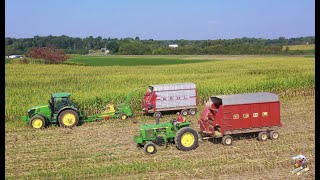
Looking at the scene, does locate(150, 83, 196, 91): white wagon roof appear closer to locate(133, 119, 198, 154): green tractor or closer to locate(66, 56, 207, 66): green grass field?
locate(133, 119, 198, 154): green tractor

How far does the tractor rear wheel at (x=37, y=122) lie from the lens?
1664 cm

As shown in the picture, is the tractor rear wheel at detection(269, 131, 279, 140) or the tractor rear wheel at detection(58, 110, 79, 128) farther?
the tractor rear wheel at detection(58, 110, 79, 128)

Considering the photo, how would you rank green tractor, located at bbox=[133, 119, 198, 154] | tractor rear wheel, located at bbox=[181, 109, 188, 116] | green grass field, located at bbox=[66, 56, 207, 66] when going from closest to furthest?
green tractor, located at bbox=[133, 119, 198, 154], tractor rear wheel, located at bbox=[181, 109, 188, 116], green grass field, located at bbox=[66, 56, 207, 66]

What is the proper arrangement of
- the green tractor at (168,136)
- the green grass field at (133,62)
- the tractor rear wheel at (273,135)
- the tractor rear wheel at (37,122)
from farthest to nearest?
the green grass field at (133,62) < the tractor rear wheel at (37,122) < the tractor rear wheel at (273,135) < the green tractor at (168,136)

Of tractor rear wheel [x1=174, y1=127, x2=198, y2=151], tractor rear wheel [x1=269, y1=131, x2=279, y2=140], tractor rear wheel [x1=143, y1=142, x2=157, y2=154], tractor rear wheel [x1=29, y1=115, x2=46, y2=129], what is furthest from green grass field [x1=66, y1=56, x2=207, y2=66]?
tractor rear wheel [x1=143, y1=142, x2=157, y2=154]

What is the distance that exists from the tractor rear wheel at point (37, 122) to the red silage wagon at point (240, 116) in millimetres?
6996

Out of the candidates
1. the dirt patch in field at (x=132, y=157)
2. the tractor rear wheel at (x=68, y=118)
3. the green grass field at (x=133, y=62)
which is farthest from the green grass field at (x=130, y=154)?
the green grass field at (x=133, y=62)

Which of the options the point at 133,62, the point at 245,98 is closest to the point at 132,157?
the point at 245,98

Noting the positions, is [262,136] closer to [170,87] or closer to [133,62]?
[170,87]

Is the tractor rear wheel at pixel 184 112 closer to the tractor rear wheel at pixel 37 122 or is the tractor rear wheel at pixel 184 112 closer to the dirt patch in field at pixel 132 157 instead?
the dirt patch in field at pixel 132 157

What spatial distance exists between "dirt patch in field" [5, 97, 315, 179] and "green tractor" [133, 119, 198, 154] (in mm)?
262

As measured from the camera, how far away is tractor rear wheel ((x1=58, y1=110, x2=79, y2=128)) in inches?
660

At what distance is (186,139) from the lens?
12695 millimetres

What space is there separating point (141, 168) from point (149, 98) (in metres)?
8.71
